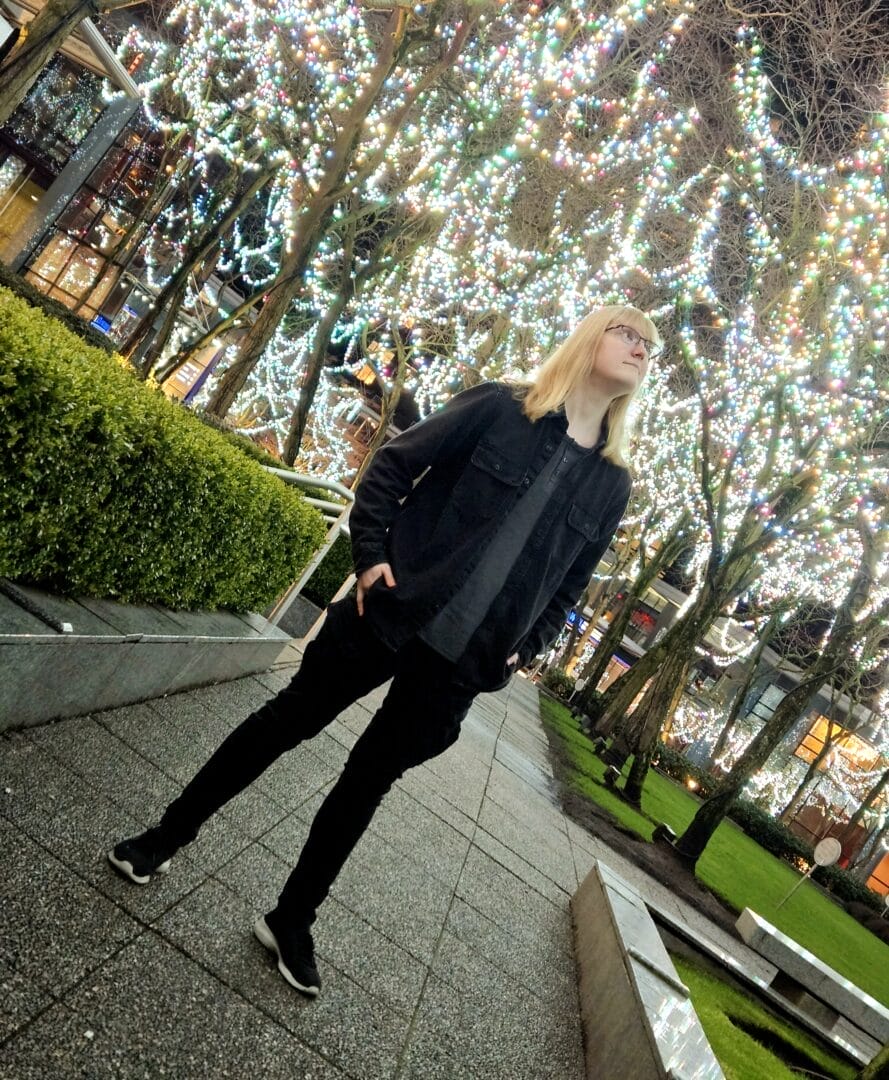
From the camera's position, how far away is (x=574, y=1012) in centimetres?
326

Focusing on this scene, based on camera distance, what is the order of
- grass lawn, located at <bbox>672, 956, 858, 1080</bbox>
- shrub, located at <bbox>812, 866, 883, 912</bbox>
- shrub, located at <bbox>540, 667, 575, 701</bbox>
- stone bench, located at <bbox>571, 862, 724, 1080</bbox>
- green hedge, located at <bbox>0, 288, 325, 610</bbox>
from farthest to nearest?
shrub, located at <bbox>540, 667, 575, 701</bbox> < shrub, located at <bbox>812, 866, 883, 912</bbox> < grass lawn, located at <bbox>672, 956, 858, 1080</bbox> < stone bench, located at <bbox>571, 862, 724, 1080</bbox> < green hedge, located at <bbox>0, 288, 325, 610</bbox>

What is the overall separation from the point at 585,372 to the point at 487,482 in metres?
0.49

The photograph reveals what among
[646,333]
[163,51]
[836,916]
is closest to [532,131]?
[163,51]

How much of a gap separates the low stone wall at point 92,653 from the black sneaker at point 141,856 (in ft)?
2.10

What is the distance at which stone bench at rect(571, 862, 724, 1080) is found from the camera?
254 cm

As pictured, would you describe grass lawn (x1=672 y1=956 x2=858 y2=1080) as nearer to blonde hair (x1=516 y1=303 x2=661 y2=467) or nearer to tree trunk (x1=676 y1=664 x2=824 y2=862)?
blonde hair (x1=516 y1=303 x2=661 y2=467)

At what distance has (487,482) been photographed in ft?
7.51

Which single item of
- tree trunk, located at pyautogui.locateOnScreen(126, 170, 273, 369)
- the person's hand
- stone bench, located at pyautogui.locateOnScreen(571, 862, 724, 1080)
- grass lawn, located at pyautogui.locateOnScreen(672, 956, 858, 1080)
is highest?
tree trunk, located at pyautogui.locateOnScreen(126, 170, 273, 369)

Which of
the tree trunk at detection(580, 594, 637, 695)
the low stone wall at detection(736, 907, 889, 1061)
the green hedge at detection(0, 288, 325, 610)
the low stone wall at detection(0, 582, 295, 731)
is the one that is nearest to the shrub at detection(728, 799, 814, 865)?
the tree trunk at detection(580, 594, 637, 695)

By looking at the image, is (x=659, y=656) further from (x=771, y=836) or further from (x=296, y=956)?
(x=296, y=956)

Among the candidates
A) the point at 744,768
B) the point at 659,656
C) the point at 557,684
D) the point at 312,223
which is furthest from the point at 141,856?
the point at 557,684

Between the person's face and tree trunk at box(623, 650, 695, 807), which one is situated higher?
the person's face

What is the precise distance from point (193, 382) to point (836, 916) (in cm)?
2455

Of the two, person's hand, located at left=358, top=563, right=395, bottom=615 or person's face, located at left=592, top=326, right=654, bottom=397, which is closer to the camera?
person's hand, located at left=358, top=563, right=395, bottom=615
